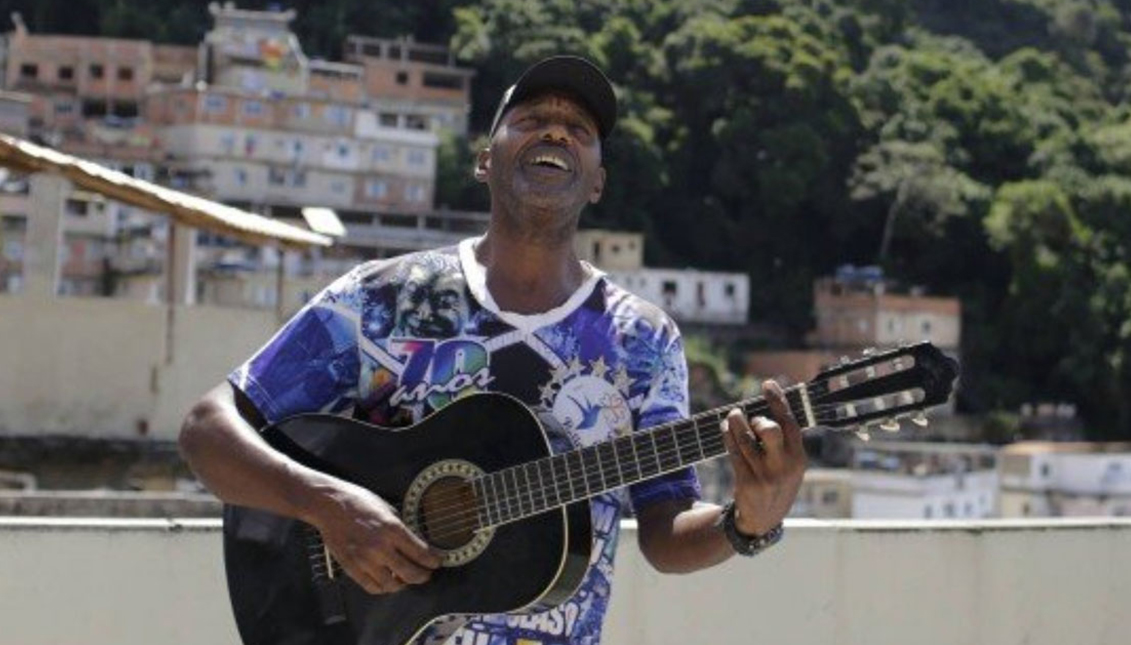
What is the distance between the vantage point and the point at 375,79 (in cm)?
7781

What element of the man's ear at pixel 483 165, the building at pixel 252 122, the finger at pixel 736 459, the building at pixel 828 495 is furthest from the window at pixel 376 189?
the finger at pixel 736 459

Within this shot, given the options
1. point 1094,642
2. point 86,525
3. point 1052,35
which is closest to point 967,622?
point 1094,642

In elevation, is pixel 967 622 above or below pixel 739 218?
below

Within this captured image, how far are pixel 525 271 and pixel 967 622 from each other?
2623 mm

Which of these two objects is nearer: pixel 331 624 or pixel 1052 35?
pixel 331 624

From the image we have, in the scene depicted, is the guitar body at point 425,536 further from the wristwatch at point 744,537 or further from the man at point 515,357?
the wristwatch at point 744,537

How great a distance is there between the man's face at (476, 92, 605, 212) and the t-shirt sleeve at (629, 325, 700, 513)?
26cm

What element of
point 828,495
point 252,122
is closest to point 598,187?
point 828,495

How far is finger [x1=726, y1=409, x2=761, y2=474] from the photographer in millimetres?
3000

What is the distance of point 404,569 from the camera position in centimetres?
316

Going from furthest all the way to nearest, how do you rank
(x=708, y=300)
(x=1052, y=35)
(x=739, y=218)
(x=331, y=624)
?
(x=1052, y=35), (x=739, y=218), (x=708, y=300), (x=331, y=624)

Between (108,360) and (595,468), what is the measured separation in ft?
43.3

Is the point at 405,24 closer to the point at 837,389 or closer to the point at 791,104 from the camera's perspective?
the point at 791,104

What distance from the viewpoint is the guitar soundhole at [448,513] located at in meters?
3.26
